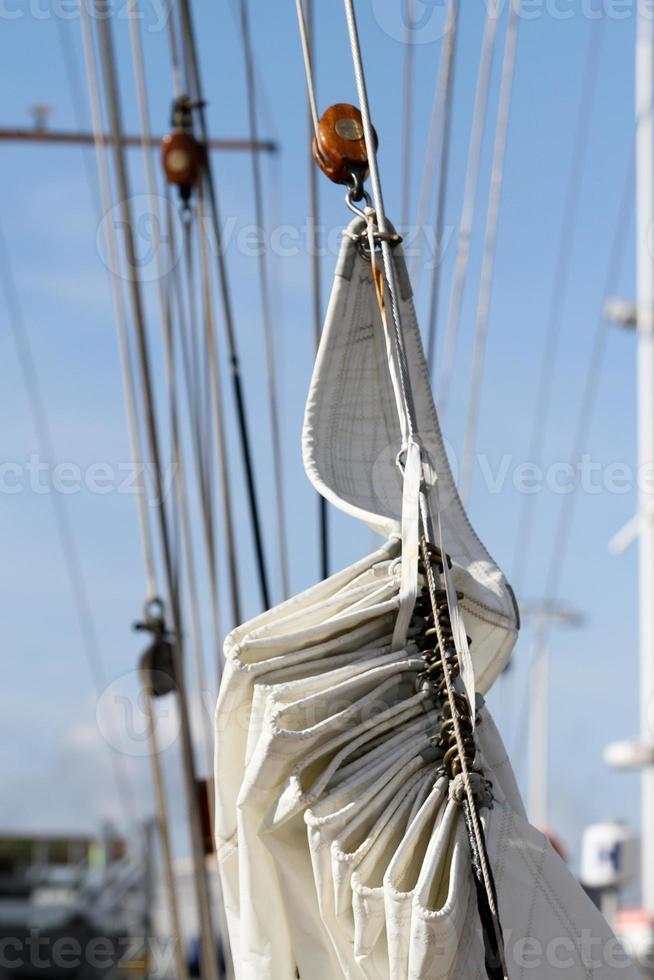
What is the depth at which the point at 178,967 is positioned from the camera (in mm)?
6141

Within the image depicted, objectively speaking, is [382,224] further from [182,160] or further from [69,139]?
[69,139]

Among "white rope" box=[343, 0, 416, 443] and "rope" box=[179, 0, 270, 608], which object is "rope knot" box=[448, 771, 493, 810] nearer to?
"white rope" box=[343, 0, 416, 443]

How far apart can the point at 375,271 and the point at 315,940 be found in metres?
1.27

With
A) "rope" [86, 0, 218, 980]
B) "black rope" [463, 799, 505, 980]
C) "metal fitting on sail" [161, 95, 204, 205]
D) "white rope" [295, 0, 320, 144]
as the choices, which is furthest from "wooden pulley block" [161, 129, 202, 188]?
"black rope" [463, 799, 505, 980]

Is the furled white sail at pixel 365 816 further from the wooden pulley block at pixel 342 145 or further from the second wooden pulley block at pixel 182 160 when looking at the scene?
the second wooden pulley block at pixel 182 160

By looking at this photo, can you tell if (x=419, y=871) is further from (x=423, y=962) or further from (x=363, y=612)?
(x=363, y=612)

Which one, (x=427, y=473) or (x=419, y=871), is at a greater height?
(x=427, y=473)

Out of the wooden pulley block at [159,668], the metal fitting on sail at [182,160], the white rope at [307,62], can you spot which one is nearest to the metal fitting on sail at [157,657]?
the wooden pulley block at [159,668]

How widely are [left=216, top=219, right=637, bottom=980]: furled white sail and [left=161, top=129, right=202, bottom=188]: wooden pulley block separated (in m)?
4.39

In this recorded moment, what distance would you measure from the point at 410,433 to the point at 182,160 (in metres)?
4.52

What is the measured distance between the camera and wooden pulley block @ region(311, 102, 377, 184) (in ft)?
10.1

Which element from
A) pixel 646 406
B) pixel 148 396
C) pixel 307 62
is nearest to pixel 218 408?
pixel 148 396

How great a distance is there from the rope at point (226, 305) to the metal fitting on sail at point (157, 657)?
81 cm

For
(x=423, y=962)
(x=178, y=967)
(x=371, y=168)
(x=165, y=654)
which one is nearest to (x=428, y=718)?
(x=423, y=962)
